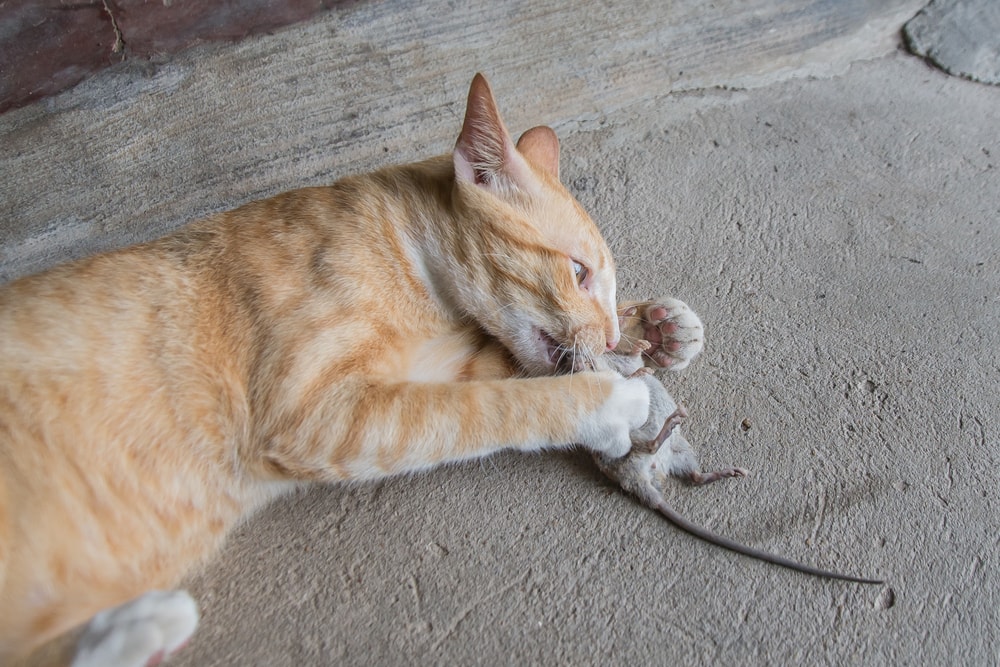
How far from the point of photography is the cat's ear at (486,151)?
2.15m

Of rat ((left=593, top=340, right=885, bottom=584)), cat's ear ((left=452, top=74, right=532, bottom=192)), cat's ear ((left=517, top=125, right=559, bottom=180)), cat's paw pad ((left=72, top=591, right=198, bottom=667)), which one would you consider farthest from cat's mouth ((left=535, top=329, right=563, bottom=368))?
cat's paw pad ((left=72, top=591, right=198, bottom=667))

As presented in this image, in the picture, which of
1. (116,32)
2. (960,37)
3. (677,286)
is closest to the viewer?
(677,286)

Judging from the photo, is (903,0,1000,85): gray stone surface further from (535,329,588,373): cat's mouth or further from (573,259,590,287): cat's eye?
(535,329,588,373): cat's mouth

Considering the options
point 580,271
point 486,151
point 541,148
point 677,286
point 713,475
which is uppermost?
point 486,151

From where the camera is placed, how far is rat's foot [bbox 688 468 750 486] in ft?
→ 7.24

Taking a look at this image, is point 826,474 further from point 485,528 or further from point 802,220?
point 802,220

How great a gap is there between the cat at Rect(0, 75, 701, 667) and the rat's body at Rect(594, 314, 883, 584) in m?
0.08

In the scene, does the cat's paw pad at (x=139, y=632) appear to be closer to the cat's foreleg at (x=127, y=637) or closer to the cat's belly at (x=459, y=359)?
the cat's foreleg at (x=127, y=637)

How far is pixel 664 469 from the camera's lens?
2229 millimetres

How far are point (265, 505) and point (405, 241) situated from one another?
0.92 m

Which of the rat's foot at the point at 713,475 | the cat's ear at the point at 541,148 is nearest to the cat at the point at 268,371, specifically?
the cat's ear at the point at 541,148

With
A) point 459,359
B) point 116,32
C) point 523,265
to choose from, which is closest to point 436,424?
point 459,359

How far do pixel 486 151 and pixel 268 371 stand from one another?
3.04 feet

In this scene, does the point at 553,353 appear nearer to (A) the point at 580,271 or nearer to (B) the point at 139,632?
(A) the point at 580,271
